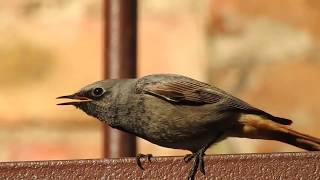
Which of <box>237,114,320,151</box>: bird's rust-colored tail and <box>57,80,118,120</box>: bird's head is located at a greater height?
<box>57,80,118,120</box>: bird's head

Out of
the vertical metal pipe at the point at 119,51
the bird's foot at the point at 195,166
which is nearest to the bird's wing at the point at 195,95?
the vertical metal pipe at the point at 119,51

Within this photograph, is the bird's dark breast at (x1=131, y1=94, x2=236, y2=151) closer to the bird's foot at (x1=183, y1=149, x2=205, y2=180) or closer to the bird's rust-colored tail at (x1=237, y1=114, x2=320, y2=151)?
the bird's rust-colored tail at (x1=237, y1=114, x2=320, y2=151)

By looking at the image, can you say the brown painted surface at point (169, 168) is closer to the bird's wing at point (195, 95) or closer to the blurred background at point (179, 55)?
the bird's wing at point (195, 95)

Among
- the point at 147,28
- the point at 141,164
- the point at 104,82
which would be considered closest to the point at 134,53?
the point at 147,28

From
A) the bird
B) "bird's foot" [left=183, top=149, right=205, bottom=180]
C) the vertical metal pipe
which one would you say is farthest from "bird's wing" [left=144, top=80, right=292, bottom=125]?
"bird's foot" [left=183, top=149, right=205, bottom=180]

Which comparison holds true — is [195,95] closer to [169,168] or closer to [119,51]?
[119,51]

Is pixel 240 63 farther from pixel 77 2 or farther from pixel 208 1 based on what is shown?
pixel 77 2
